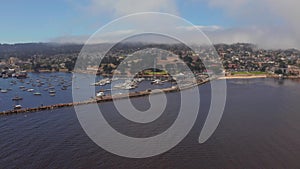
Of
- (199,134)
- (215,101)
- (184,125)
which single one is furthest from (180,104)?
(199,134)

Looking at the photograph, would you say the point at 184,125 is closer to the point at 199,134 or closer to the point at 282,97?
the point at 199,134

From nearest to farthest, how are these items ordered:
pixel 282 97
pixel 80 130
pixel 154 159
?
pixel 154 159 → pixel 80 130 → pixel 282 97

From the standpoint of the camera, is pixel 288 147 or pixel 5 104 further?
pixel 5 104

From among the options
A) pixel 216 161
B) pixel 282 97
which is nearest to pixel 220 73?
pixel 282 97

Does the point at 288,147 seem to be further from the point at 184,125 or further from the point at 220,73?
Result: the point at 220,73

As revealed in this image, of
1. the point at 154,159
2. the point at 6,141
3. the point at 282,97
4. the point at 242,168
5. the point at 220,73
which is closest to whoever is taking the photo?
the point at 242,168

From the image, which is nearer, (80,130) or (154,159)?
(154,159)
